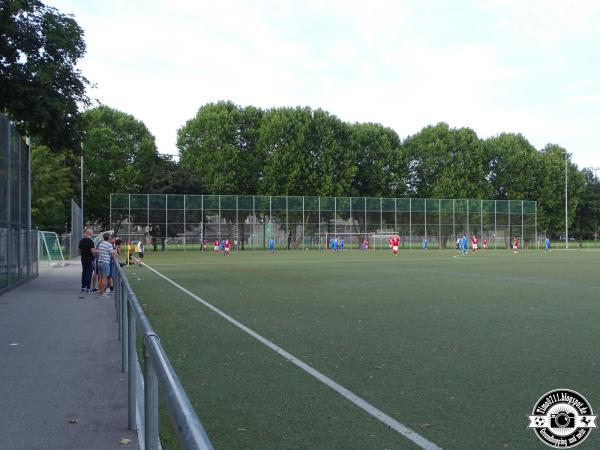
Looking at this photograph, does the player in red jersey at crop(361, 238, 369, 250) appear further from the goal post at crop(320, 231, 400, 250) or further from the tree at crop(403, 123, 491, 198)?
the tree at crop(403, 123, 491, 198)

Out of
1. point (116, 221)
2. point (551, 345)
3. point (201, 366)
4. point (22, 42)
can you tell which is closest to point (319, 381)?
A: point (201, 366)

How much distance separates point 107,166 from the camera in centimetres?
6694

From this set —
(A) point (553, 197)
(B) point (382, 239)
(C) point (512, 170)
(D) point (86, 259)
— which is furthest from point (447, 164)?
(D) point (86, 259)

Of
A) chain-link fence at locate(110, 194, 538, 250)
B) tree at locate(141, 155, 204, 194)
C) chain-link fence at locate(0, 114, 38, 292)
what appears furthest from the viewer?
tree at locate(141, 155, 204, 194)

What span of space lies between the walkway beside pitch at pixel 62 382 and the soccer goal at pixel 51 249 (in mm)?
21715

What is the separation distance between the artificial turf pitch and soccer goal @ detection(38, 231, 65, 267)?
19.9m

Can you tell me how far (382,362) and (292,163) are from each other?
197 feet

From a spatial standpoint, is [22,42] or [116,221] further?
[116,221]

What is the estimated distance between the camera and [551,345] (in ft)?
29.6

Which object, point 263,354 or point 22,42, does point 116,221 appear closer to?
point 22,42

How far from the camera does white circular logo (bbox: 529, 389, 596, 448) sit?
497 centimetres

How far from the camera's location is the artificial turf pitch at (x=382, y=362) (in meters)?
5.17

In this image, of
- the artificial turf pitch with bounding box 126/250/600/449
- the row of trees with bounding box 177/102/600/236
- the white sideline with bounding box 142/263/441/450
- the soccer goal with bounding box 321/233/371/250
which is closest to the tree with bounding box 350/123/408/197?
the row of trees with bounding box 177/102/600/236

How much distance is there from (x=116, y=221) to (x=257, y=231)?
13690 mm
